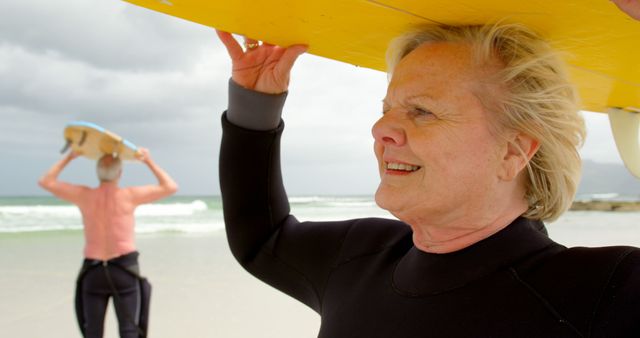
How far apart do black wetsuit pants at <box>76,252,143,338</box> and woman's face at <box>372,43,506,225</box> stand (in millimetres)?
4557

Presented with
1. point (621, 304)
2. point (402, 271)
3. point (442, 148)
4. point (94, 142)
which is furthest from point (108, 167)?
point (621, 304)

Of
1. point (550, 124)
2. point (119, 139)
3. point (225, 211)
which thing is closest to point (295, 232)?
point (225, 211)

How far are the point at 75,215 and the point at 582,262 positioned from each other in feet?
75.7

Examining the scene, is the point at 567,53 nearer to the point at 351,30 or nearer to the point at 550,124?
the point at 550,124

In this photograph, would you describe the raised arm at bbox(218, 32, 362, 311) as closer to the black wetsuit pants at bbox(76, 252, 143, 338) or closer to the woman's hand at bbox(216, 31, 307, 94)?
the woman's hand at bbox(216, 31, 307, 94)

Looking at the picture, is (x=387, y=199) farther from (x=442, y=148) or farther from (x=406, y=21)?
(x=406, y=21)

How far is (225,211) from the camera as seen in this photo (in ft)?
5.98

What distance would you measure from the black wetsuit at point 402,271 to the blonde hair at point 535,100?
12 cm

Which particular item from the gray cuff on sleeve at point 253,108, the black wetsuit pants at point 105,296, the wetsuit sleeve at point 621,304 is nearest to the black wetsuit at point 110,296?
the black wetsuit pants at point 105,296

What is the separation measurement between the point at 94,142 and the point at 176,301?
3006mm

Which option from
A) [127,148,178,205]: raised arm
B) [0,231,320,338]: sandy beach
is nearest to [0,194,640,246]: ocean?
[0,231,320,338]: sandy beach

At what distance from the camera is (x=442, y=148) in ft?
4.30

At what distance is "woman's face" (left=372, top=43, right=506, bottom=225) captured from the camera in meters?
1.31

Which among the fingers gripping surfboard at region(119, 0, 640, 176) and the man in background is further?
the man in background
